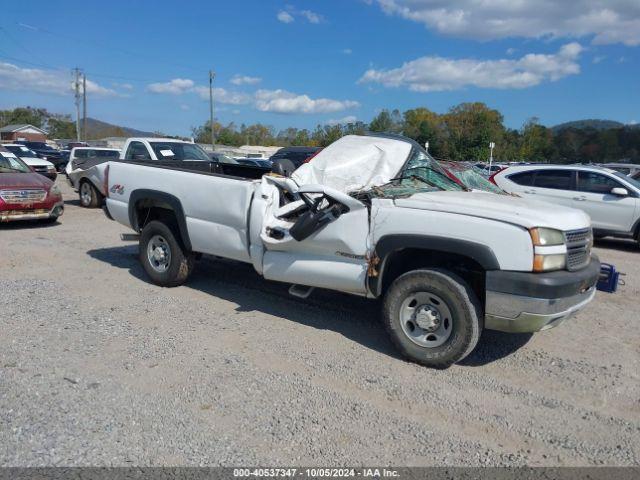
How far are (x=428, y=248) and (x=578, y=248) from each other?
1231 millimetres

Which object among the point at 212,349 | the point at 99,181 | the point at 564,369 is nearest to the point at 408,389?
the point at 564,369

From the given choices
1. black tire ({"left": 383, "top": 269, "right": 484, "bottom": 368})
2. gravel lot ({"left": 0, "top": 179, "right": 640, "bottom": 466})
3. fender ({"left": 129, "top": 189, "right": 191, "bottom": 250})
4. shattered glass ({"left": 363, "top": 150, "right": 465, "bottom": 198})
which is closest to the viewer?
gravel lot ({"left": 0, "top": 179, "right": 640, "bottom": 466})

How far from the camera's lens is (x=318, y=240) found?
5082mm

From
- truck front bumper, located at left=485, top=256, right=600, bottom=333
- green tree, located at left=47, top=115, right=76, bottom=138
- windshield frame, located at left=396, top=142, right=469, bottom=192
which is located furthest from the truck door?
green tree, located at left=47, top=115, right=76, bottom=138

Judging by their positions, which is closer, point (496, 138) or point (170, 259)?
point (170, 259)

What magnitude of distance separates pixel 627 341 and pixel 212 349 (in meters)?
3.94

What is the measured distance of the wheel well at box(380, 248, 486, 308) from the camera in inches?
180

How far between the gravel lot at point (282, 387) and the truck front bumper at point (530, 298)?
1.71 ft

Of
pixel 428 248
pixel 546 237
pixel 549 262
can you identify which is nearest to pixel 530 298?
pixel 549 262

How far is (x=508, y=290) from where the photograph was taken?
4.12 metres

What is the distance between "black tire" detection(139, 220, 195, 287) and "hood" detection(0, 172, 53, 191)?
5.71 metres

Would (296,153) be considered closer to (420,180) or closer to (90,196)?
(90,196)

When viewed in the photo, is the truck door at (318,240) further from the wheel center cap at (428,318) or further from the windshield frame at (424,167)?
the windshield frame at (424,167)

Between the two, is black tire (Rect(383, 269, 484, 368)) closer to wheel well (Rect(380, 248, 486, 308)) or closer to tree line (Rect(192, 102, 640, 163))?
wheel well (Rect(380, 248, 486, 308))
